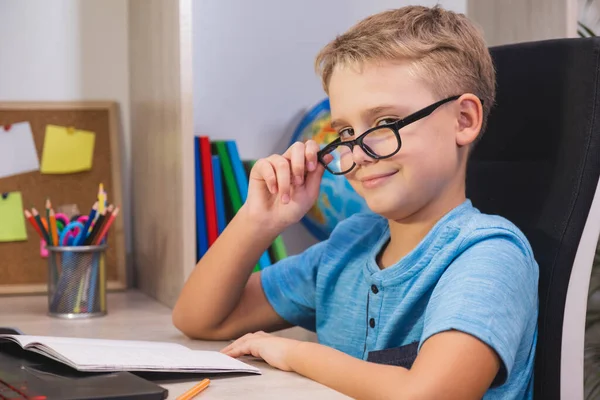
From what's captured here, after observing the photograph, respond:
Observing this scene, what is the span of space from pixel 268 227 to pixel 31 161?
2.39ft

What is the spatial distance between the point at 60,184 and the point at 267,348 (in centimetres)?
89

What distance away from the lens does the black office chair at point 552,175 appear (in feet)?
3.05

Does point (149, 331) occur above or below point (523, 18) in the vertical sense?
below

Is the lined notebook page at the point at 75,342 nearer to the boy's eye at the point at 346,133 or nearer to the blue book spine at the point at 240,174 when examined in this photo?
the boy's eye at the point at 346,133

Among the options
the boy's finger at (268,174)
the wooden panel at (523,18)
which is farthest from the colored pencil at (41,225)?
the wooden panel at (523,18)

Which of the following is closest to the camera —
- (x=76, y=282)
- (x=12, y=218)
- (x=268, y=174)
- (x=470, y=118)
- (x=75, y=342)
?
(x=75, y=342)

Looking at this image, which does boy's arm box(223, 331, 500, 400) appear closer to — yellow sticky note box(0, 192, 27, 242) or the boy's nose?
the boy's nose

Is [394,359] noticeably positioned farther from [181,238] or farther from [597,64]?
[181,238]

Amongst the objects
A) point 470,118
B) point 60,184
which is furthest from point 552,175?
point 60,184

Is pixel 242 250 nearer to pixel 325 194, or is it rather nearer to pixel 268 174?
pixel 268 174

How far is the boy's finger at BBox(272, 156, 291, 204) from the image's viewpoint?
109 centimetres

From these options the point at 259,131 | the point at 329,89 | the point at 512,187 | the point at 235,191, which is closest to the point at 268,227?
the point at 329,89

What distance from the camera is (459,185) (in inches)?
39.8

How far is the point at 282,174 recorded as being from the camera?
1.10 m
